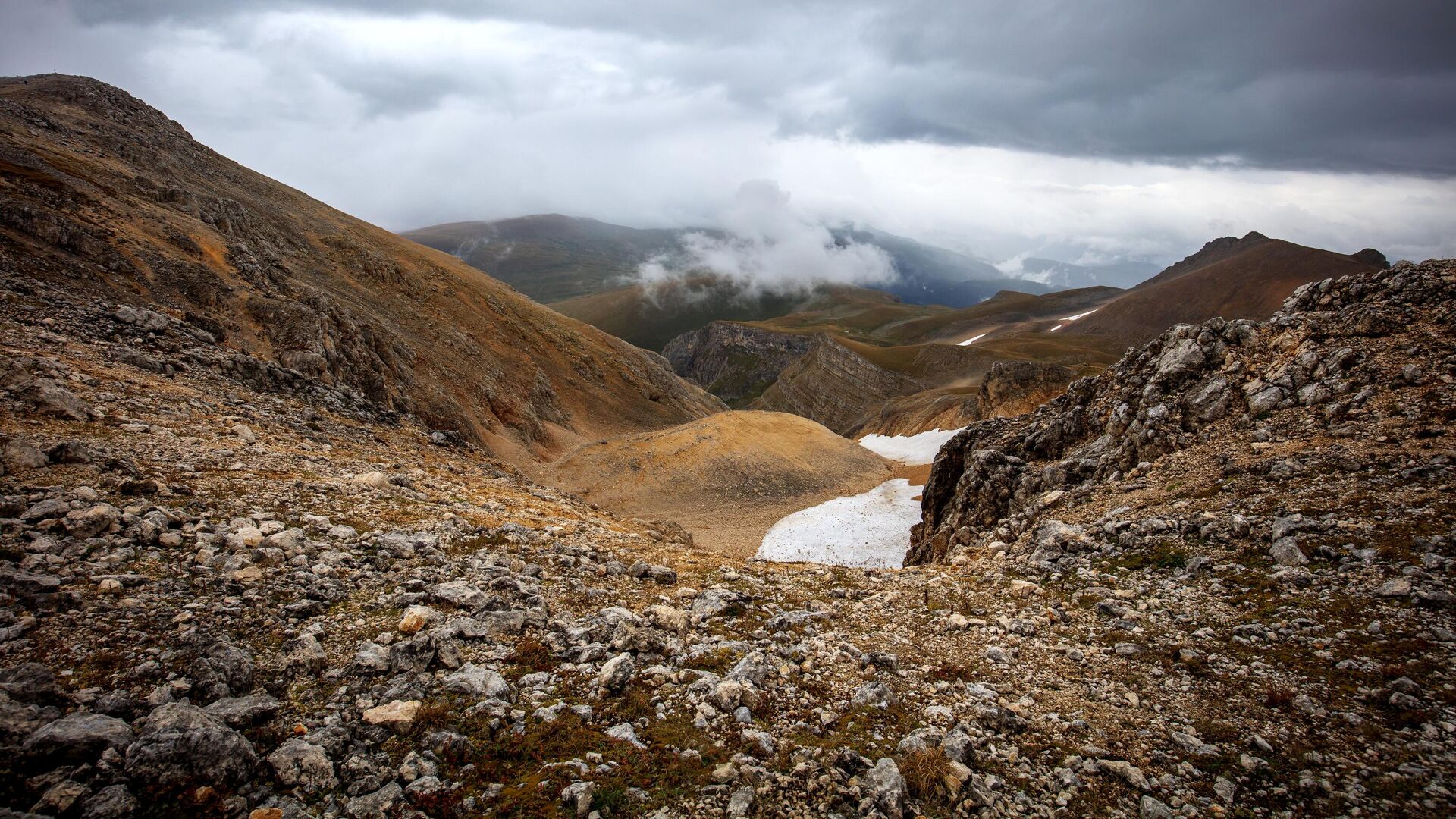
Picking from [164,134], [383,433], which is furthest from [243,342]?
[164,134]

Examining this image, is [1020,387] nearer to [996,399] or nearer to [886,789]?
[996,399]

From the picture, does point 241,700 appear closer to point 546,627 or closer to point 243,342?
point 546,627

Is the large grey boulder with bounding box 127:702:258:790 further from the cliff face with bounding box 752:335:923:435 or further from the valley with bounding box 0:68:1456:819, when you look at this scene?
the cliff face with bounding box 752:335:923:435

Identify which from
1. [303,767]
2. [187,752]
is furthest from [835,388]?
[187,752]

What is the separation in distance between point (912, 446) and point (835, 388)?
76.1 meters

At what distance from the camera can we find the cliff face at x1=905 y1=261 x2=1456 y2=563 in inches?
515

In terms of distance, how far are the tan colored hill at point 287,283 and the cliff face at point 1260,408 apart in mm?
28586

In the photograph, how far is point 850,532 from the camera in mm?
40188

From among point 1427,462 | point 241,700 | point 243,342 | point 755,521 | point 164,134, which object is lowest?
point 755,521

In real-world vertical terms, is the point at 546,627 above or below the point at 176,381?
below

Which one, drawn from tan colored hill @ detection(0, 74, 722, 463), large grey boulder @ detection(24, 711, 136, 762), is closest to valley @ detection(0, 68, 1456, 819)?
large grey boulder @ detection(24, 711, 136, 762)

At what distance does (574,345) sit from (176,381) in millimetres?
64858

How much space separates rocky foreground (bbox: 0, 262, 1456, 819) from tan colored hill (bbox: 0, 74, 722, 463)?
1467 centimetres

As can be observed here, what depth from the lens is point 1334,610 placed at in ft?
30.9
